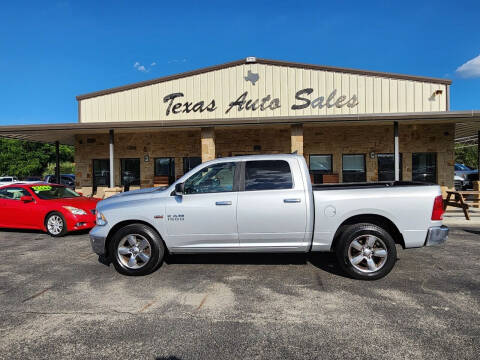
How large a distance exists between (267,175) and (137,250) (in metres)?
2.30

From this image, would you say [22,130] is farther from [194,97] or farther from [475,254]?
[475,254]

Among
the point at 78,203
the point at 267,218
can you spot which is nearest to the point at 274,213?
the point at 267,218

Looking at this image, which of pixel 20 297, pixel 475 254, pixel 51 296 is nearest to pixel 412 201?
pixel 475 254

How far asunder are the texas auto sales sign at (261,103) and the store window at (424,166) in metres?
3.68

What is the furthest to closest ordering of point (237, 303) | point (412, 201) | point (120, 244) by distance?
point (120, 244) → point (412, 201) → point (237, 303)

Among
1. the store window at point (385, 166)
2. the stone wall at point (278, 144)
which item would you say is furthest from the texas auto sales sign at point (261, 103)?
the store window at point (385, 166)

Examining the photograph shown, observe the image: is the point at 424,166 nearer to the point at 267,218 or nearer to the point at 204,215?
the point at 267,218

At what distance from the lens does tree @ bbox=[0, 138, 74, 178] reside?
40.7 metres

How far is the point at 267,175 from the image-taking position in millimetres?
4621

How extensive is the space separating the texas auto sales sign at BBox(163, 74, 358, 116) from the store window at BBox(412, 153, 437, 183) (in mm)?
3681

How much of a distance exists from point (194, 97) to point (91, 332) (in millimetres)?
11785

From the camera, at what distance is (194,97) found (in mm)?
13508

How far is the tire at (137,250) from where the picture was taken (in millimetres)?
4570

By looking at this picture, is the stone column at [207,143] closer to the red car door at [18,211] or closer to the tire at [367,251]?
the red car door at [18,211]
